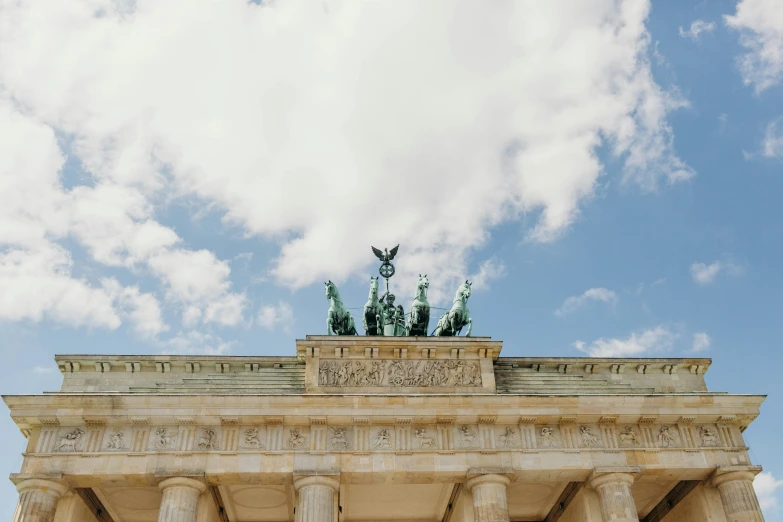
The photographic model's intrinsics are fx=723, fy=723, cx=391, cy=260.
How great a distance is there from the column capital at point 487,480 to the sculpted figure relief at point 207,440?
321 inches

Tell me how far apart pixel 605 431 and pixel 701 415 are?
3.27 meters

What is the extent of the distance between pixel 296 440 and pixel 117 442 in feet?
18.3

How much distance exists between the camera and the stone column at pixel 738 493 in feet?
73.7

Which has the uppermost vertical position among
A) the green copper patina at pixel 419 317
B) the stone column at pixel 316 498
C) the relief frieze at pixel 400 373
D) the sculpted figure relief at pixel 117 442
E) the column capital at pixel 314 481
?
the green copper patina at pixel 419 317

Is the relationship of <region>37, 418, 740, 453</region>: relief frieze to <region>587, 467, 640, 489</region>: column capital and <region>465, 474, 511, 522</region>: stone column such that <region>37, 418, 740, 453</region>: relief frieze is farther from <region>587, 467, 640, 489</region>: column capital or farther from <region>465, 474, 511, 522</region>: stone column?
<region>465, 474, 511, 522</region>: stone column

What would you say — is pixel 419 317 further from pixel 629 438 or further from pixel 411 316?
pixel 629 438

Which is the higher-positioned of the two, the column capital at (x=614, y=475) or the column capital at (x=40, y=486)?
the column capital at (x=614, y=475)

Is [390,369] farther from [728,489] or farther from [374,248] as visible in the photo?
[728,489]

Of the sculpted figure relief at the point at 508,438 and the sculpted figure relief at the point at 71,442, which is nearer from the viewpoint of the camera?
the sculpted figure relief at the point at 71,442

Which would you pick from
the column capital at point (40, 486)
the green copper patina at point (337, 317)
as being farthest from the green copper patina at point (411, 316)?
the column capital at point (40, 486)

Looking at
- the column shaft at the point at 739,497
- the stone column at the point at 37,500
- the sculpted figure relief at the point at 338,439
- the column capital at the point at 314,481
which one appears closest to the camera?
the stone column at the point at 37,500

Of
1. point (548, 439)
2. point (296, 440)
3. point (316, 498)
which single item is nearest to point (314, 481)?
point (316, 498)

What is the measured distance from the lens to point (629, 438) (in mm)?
23812

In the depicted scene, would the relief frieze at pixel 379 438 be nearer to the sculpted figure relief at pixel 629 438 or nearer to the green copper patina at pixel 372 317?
the sculpted figure relief at pixel 629 438
